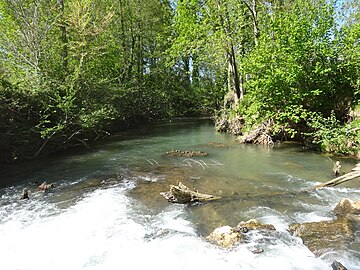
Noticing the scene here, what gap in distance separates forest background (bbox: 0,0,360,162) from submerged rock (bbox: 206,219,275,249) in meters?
7.85

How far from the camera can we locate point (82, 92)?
19094 mm

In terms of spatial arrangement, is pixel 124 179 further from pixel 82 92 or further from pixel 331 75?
pixel 331 75

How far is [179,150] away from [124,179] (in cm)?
567

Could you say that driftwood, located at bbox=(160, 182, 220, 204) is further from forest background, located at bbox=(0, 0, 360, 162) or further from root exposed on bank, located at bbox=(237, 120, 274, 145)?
root exposed on bank, located at bbox=(237, 120, 274, 145)

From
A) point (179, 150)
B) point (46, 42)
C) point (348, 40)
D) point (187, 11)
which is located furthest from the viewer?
point (187, 11)

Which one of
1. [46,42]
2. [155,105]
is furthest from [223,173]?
[155,105]

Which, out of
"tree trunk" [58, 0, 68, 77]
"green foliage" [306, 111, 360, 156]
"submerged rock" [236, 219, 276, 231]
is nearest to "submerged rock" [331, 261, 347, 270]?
"submerged rock" [236, 219, 276, 231]

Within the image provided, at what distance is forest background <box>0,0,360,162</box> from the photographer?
14250mm

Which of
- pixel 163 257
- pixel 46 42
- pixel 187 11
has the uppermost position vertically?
pixel 187 11

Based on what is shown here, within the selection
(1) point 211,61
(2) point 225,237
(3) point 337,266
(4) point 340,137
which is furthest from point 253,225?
(1) point 211,61

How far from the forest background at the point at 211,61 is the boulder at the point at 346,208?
18.7 ft

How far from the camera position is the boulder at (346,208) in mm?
7234

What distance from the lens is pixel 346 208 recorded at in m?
7.39

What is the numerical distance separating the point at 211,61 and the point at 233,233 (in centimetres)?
2144
